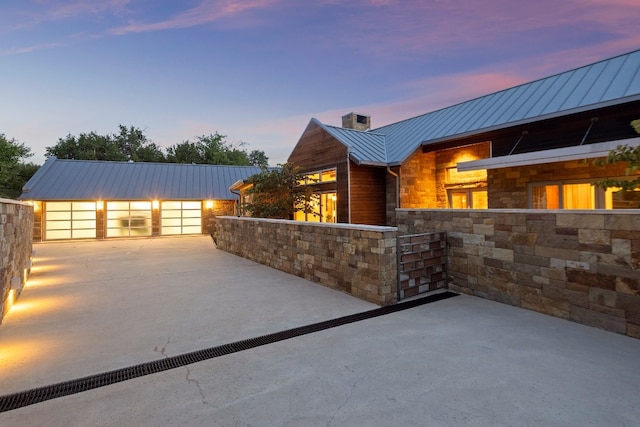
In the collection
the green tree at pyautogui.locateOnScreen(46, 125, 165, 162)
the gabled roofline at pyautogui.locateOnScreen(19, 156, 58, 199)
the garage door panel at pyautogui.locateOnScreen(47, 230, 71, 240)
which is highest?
the green tree at pyautogui.locateOnScreen(46, 125, 165, 162)

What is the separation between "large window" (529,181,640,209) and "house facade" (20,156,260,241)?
18.2 m

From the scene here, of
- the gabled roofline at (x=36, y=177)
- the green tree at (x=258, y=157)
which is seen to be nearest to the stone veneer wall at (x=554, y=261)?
the gabled roofline at (x=36, y=177)

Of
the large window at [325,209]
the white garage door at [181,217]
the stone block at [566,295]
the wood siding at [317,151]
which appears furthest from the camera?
the white garage door at [181,217]

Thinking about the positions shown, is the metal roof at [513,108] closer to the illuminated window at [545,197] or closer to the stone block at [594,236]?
the illuminated window at [545,197]

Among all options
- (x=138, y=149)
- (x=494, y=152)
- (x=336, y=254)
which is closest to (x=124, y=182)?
(x=336, y=254)

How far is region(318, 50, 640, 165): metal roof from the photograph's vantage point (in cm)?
773

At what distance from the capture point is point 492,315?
190 inches

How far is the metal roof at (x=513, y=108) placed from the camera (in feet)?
25.4

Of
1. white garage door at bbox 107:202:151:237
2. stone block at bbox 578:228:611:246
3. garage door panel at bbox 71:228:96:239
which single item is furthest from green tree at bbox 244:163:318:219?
garage door panel at bbox 71:228:96:239

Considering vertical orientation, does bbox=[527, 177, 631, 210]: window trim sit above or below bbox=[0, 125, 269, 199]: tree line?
below

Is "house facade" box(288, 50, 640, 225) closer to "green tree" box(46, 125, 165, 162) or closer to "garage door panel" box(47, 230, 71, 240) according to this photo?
"garage door panel" box(47, 230, 71, 240)

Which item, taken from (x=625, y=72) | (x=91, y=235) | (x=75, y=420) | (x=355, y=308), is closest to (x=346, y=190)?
(x=355, y=308)

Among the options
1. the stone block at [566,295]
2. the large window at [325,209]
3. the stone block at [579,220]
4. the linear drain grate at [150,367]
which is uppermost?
the large window at [325,209]

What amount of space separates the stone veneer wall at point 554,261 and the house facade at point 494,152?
2226 mm
